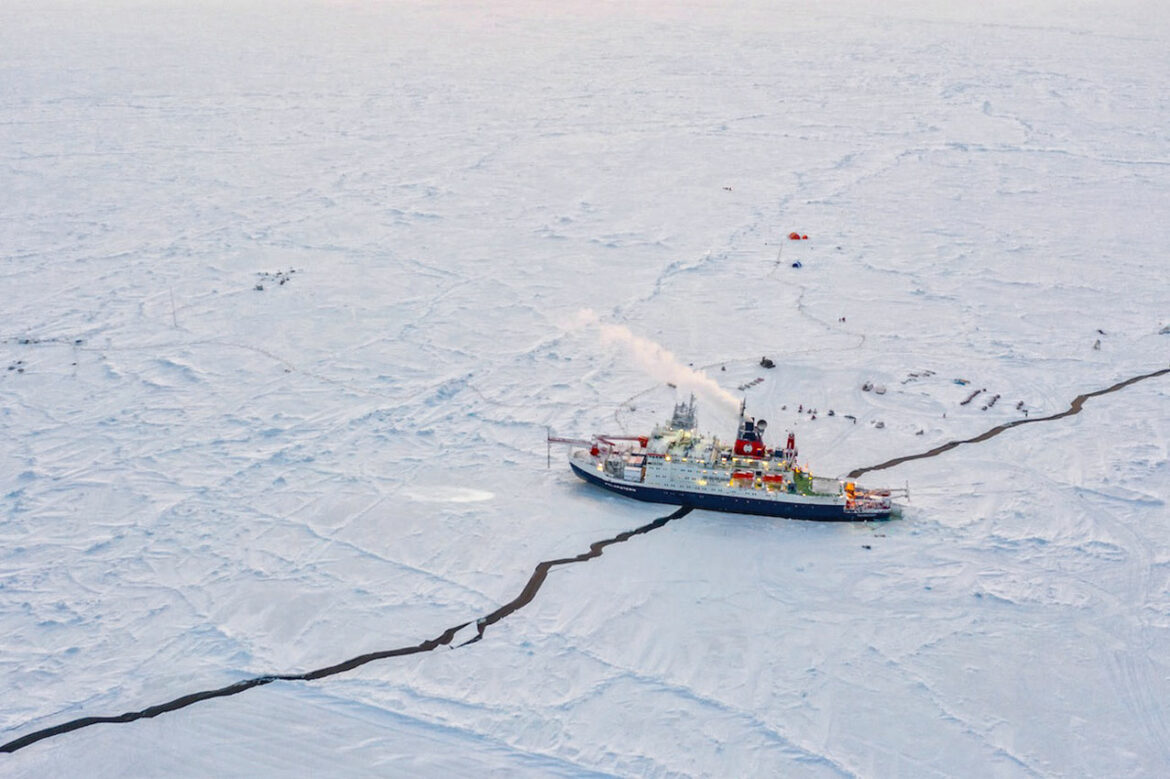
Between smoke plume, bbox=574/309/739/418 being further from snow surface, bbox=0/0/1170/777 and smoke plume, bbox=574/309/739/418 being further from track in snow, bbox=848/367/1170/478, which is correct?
track in snow, bbox=848/367/1170/478

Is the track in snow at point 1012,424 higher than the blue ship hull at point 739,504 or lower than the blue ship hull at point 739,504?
higher

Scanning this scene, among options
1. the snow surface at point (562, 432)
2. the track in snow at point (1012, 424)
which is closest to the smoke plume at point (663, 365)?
the snow surface at point (562, 432)

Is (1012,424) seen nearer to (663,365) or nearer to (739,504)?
(739,504)

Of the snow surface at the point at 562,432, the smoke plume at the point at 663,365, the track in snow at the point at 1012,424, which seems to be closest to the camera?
the snow surface at the point at 562,432

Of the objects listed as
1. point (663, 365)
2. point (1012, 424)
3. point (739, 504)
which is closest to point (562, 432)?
point (663, 365)

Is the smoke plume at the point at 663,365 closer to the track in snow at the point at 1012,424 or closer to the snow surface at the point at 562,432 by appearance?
the snow surface at the point at 562,432

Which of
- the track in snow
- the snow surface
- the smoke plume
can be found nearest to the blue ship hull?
the snow surface
